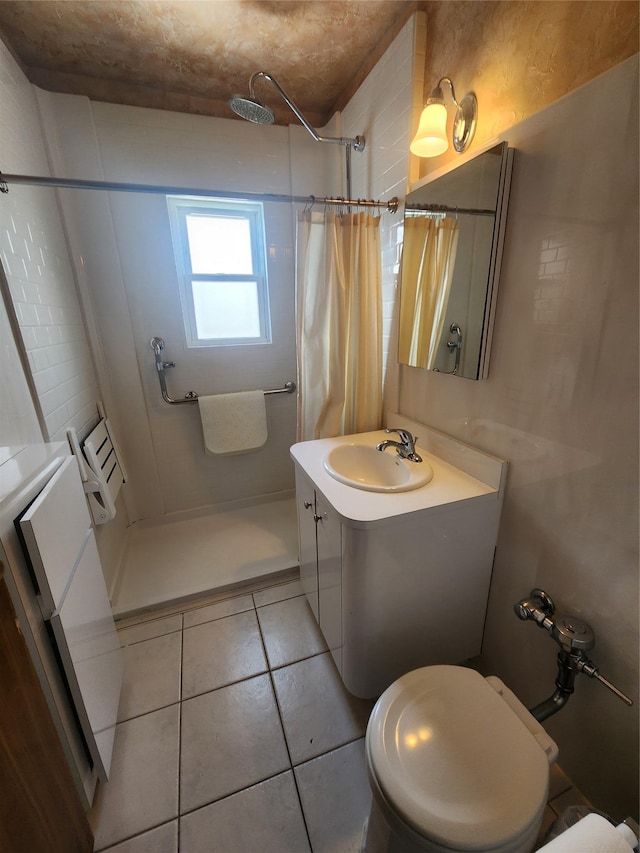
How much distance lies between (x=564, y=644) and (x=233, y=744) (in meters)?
1.09

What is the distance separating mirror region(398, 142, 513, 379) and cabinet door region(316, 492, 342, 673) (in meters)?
0.69

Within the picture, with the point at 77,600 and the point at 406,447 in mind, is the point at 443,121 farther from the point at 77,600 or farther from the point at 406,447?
the point at 77,600

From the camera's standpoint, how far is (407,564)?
1.09 metres

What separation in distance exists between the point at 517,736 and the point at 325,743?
0.67m

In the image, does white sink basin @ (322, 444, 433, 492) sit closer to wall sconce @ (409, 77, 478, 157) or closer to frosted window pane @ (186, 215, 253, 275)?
wall sconce @ (409, 77, 478, 157)

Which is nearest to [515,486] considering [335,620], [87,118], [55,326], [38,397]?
[335,620]

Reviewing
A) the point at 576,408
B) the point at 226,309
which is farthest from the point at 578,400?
the point at 226,309

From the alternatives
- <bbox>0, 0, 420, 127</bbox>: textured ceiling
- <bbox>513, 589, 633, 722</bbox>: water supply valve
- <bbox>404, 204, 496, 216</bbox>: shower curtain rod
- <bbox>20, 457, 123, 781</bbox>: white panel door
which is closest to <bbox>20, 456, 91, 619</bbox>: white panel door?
<bbox>20, 457, 123, 781</bbox>: white panel door

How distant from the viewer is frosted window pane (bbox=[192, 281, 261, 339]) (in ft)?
7.08

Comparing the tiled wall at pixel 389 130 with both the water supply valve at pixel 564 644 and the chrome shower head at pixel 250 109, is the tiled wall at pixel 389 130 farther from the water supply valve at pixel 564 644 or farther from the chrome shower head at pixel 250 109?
the water supply valve at pixel 564 644

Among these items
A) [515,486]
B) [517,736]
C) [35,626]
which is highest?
[515,486]

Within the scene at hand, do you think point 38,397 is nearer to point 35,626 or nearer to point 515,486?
point 35,626

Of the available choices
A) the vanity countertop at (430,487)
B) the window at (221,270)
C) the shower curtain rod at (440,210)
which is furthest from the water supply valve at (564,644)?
the window at (221,270)

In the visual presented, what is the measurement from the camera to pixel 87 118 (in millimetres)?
1713
